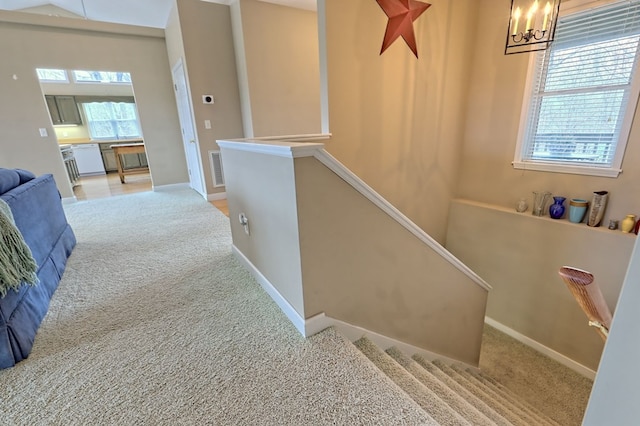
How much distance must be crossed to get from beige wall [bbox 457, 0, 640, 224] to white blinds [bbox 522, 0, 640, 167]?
17cm

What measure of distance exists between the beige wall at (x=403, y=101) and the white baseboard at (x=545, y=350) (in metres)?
1.36

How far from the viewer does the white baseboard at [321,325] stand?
4.88ft

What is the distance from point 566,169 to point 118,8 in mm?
6381

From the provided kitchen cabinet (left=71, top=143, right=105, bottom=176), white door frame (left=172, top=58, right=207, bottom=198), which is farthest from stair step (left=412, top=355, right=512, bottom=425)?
kitchen cabinet (left=71, top=143, right=105, bottom=176)

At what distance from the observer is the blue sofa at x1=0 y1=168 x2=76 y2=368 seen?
4.28 ft

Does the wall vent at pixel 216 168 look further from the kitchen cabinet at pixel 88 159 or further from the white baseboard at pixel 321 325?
the kitchen cabinet at pixel 88 159

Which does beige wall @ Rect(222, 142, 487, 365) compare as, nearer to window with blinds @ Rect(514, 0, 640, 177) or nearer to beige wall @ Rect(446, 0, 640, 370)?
beige wall @ Rect(446, 0, 640, 370)

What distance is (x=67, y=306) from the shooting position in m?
1.75

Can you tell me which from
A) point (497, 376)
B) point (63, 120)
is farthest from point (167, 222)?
point (63, 120)

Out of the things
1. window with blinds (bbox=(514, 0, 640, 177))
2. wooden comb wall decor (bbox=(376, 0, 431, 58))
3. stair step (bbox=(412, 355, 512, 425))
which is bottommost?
stair step (bbox=(412, 355, 512, 425))

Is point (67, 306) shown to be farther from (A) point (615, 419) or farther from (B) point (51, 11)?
(B) point (51, 11)

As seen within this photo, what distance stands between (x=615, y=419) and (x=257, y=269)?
1.75 m

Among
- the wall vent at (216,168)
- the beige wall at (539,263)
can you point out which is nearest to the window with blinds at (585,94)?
the beige wall at (539,263)

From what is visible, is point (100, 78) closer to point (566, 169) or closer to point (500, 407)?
point (566, 169)
